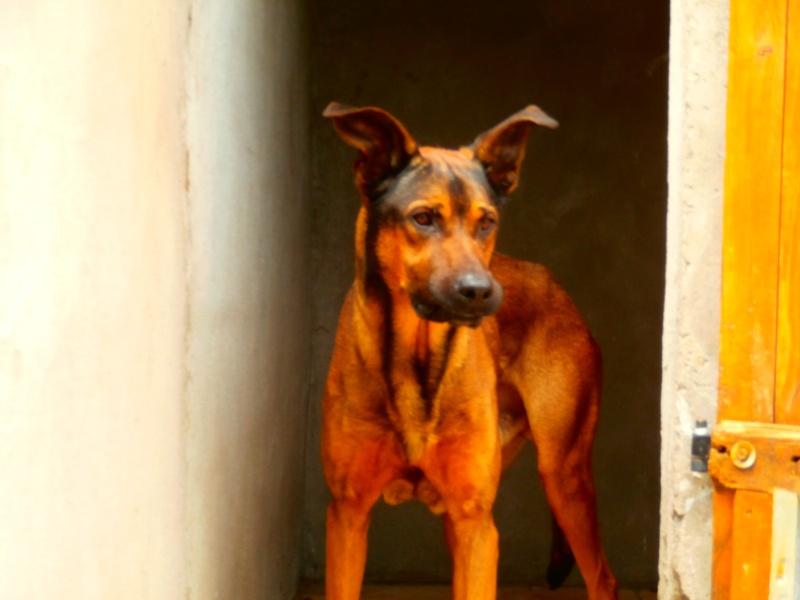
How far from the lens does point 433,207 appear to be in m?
3.16

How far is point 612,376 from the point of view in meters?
5.52

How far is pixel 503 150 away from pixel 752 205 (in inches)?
47.5

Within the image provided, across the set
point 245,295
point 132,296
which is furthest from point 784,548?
point 245,295

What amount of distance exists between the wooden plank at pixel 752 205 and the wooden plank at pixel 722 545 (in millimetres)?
202

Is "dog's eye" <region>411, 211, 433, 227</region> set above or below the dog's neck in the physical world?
above

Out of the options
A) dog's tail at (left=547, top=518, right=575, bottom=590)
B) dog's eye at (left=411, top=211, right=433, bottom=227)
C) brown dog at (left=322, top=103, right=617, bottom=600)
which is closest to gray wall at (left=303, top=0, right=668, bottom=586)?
dog's tail at (left=547, top=518, right=575, bottom=590)

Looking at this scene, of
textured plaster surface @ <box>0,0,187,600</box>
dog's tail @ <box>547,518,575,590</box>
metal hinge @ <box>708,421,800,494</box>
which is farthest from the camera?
dog's tail @ <box>547,518,575,590</box>

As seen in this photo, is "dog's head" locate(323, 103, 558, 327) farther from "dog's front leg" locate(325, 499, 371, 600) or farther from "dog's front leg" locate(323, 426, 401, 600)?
"dog's front leg" locate(325, 499, 371, 600)

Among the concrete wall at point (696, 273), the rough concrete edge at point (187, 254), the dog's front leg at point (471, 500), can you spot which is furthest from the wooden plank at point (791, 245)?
the rough concrete edge at point (187, 254)

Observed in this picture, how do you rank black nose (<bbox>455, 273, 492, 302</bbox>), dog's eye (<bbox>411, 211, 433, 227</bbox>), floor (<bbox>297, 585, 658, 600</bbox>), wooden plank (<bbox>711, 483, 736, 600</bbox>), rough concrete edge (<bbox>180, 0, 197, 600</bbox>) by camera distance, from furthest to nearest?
floor (<bbox>297, 585, 658, 600</bbox>)
dog's eye (<bbox>411, 211, 433, 227</bbox>)
black nose (<bbox>455, 273, 492, 302</bbox>)
rough concrete edge (<bbox>180, 0, 197, 600</bbox>)
wooden plank (<bbox>711, 483, 736, 600</bbox>)

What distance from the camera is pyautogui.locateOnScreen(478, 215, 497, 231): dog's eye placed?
3265 millimetres

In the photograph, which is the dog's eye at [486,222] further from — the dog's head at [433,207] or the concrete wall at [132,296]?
the concrete wall at [132,296]

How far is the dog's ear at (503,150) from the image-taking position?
348 cm

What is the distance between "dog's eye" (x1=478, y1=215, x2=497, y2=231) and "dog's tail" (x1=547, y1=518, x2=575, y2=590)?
Answer: 1855 millimetres
